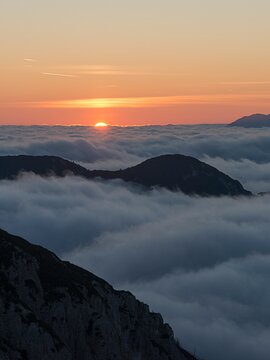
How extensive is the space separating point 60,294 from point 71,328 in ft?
24.7

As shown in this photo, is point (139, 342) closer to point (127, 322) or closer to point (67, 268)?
point (127, 322)

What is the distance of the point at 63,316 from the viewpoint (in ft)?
419

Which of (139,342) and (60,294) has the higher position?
(60,294)

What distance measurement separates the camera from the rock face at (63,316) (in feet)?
369

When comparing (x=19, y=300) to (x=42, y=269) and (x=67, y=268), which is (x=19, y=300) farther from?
(x=67, y=268)

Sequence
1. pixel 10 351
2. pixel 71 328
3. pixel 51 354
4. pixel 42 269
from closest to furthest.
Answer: pixel 10 351 < pixel 51 354 < pixel 71 328 < pixel 42 269

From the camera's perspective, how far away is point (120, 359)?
13312 centimetres

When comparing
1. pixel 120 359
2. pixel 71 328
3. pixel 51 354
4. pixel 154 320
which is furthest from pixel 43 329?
pixel 154 320

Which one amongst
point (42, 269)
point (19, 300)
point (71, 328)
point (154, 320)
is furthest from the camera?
point (154, 320)

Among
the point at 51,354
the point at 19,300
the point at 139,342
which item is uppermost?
the point at 19,300

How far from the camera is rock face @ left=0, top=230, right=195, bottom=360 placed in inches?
4427

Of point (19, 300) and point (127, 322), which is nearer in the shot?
point (19, 300)

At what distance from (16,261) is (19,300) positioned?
1331 cm

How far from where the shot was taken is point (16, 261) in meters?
131
